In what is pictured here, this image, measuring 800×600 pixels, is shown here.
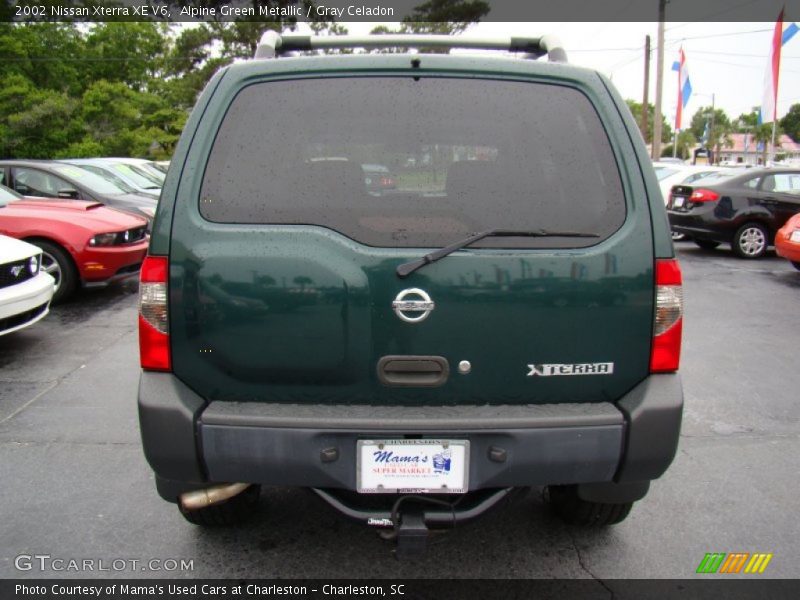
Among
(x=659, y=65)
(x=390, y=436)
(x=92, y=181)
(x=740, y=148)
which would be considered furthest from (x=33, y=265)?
(x=740, y=148)

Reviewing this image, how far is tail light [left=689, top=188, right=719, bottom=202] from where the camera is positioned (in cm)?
1060

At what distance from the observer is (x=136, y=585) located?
8.38ft

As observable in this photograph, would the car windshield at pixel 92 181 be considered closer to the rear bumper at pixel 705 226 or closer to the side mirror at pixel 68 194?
the side mirror at pixel 68 194

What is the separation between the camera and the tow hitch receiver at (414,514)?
2.17 m

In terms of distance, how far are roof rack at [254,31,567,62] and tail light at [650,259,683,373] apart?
1.15m

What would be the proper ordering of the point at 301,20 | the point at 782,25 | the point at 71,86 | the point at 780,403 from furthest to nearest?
1. the point at 301,20
2. the point at 71,86
3. the point at 782,25
4. the point at 780,403

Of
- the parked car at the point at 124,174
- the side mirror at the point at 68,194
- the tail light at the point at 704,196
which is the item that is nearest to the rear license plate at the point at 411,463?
the side mirror at the point at 68,194

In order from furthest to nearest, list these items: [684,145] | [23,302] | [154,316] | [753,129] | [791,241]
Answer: [753,129] < [684,145] < [791,241] < [23,302] < [154,316]

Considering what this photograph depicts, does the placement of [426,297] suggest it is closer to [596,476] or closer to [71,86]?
[596,476]

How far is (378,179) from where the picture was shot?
7.27 feet

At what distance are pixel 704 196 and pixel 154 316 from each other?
1044 cm

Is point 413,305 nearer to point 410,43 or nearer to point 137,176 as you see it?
point 410,43

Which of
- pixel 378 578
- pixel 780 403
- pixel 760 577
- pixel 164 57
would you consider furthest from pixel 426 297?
pixel 164 57

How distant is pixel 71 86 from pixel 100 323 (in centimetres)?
2516
